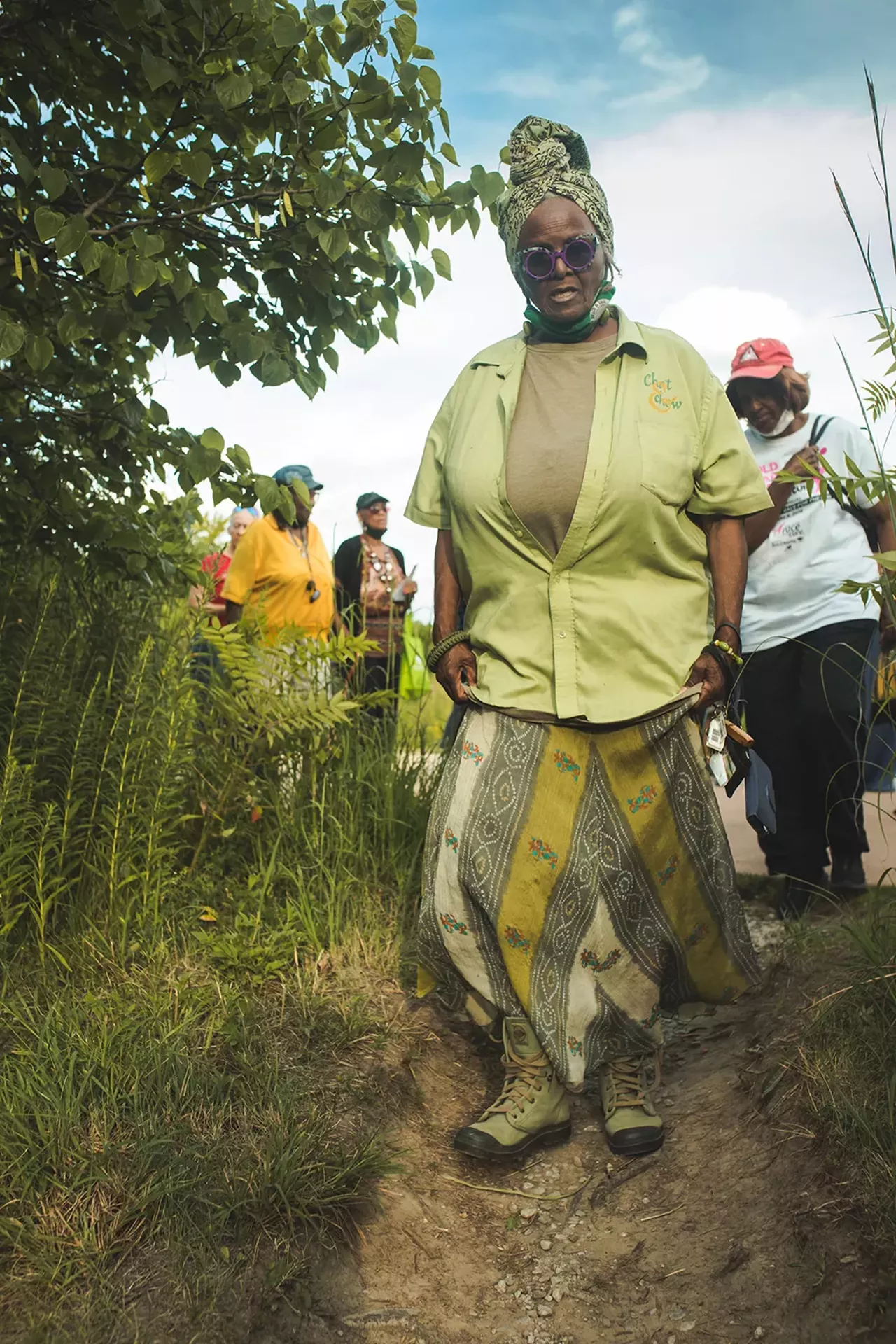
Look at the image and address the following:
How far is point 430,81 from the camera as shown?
115 inches

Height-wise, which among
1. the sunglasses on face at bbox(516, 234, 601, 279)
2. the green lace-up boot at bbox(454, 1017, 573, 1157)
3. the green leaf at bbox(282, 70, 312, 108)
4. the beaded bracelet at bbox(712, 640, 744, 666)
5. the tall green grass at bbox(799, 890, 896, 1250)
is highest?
the green leaf at bbox(282, 70, 312, 108)

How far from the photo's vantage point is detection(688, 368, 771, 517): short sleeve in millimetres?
3201

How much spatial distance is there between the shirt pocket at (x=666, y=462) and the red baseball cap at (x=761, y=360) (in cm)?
188

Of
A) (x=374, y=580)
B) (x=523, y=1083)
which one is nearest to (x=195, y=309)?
(x=523, y=1083)

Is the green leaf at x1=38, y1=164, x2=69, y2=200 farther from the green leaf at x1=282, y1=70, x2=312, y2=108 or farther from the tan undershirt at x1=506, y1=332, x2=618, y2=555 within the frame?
the tan undershirt at x1=506, y1=332, x2=618, y2=555

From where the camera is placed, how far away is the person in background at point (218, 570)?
13.2ft

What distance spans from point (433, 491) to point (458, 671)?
1.78 ft

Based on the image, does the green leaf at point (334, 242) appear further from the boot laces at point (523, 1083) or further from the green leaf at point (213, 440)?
the boot laces at point (523, 1083)

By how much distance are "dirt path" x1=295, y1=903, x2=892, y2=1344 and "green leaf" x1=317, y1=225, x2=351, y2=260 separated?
7.28ft

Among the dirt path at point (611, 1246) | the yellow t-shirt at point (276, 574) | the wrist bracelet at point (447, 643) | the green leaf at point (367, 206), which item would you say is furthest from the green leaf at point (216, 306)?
the yellow t-shirt at point (276, 574)

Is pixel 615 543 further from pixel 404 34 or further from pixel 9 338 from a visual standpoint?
pixel 9 338

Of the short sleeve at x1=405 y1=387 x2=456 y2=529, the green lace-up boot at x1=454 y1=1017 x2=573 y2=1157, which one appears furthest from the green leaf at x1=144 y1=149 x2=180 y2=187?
the green lace-up boot at x1=454 y1=1017 x2=573 y2=1157

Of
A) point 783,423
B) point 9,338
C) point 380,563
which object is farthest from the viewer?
point 380,563

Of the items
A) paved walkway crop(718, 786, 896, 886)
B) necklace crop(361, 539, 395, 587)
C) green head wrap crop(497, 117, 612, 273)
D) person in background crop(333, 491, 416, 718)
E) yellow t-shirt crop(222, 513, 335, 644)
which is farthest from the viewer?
necklace crop(361, 539, 395, 587)
